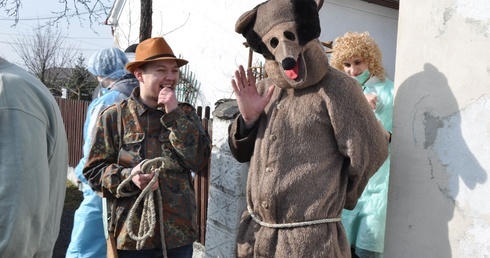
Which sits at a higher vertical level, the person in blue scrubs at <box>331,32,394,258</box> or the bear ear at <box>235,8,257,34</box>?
the bear ear at <box>235,8,257,34</box>

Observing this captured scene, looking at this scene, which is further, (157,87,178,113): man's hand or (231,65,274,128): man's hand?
(157,87,178,113): man's hand

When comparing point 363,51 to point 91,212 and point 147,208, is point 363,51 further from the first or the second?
point 91,212

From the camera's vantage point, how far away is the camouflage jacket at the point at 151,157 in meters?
2.79

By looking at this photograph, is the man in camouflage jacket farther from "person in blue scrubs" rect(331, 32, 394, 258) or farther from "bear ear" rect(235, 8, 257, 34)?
"person in blue scrubs" rect(331, 32, 394, 258)

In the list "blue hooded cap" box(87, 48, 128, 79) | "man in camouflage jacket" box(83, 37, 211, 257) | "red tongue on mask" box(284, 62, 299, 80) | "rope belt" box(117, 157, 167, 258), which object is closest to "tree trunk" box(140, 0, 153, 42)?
"blue hooded cap" box(87, 48, 128, 79)

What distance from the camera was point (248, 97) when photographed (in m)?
2.51

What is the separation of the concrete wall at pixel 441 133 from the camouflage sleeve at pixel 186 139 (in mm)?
1035

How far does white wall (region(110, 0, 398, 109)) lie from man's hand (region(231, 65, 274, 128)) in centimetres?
769

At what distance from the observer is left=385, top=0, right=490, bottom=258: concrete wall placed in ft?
7.06

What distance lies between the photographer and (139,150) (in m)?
2.84

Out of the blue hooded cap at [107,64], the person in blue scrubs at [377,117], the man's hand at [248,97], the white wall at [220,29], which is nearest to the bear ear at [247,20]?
the man's hand at [248,97]

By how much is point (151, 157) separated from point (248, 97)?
0.69m

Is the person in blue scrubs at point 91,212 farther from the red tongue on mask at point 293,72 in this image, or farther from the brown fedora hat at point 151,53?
the red tongue on mask at point 293,72

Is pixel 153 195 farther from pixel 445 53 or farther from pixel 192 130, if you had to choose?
pixel 445 53
